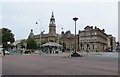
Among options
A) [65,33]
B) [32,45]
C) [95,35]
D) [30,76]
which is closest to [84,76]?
[30,76]

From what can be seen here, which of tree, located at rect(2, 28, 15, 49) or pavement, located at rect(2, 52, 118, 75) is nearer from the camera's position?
pavement, located at rect(2, 52, 118, 75)

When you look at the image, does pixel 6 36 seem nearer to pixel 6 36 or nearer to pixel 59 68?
pixel 6 36

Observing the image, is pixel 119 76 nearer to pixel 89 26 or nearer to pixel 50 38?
pixel 89 26

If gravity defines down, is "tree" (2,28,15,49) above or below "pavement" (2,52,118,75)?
above

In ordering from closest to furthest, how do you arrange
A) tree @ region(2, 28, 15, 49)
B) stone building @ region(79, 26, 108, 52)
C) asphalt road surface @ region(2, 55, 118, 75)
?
asphalt road surface @ region(2, 55, 118, 75)
tree @ region(2, 28, 15, 49)
stone building @ region(79, 26, 108, 52)

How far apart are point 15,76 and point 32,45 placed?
107 m

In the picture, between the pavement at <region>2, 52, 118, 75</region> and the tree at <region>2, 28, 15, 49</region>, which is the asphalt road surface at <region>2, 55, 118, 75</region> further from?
the tree at <region>2, 28, 15, 49</region>

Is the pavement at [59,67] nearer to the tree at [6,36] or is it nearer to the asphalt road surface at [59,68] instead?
the asphalt road surface at [59,68]

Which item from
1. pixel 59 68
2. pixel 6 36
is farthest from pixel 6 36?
pixel 59 68

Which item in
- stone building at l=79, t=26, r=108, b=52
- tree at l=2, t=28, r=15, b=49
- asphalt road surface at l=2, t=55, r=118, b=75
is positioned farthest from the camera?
stone building at l=79, t=26, r=108, b=52

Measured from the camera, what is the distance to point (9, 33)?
102m

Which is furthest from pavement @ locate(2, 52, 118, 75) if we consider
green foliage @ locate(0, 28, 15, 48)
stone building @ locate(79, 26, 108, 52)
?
stone building @ locate(79, 26, 108, 52)

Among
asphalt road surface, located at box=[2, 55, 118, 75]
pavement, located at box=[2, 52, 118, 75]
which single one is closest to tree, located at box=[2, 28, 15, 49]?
pavement, located at box=[2, 52, 118, 75]

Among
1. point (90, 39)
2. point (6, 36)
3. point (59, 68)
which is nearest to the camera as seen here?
point (59, 68)
